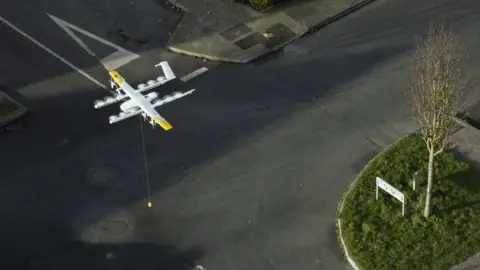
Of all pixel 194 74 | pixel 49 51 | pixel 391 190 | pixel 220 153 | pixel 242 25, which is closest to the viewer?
pixel 391 190

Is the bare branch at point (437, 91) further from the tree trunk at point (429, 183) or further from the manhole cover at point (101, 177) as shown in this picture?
the manhole cover at point (101, 177)

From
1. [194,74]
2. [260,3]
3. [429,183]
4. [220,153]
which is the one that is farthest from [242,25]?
[429,183]

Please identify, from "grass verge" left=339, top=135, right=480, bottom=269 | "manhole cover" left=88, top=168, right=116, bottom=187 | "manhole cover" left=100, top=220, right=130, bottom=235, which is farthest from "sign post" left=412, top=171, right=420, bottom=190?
"manhole cover" left=88, top=168, right=116, bottom=187

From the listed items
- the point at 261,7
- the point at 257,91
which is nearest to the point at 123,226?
the point at 257,91

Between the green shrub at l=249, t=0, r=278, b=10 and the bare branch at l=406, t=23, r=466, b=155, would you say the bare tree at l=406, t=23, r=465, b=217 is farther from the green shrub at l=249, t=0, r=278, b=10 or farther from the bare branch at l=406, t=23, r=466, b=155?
the green shrub at l=249, t=0, r=278, b=10

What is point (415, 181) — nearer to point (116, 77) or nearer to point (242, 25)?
point (116, 77)
